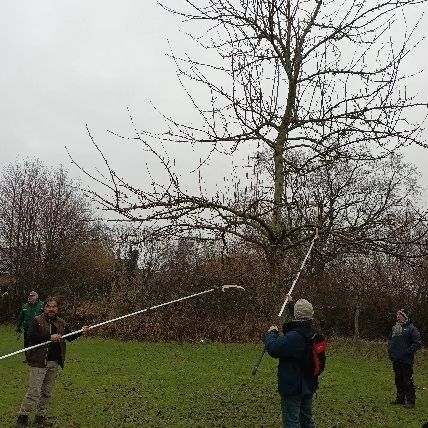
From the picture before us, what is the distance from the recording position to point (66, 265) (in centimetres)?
2969

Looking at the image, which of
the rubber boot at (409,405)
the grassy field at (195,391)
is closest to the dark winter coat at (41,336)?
the grassy field at (195,391)

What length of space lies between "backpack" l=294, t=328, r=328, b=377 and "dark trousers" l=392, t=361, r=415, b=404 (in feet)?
16.3

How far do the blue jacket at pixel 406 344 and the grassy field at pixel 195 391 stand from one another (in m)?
0.86

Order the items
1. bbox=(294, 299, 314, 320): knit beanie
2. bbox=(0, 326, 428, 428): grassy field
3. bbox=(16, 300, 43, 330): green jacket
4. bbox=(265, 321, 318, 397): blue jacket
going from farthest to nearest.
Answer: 1. bbox=(16, 300, 43, 330): green jacket
2. bbox=(0, 326, 428, 428): grassy field
3. bbox=(294, 299, 314, 320): knit beanie
4. bbox=(265, 321, 318, 397): blue jacket

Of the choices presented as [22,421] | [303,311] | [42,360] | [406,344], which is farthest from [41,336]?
[406,344]

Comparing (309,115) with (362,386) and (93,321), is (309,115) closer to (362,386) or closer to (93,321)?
(362,386)

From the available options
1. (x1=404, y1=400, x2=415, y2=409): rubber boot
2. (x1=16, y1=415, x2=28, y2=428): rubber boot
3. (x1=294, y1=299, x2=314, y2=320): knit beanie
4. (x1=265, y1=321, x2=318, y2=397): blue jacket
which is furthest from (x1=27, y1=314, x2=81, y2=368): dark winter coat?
(x1=404, y1=400, x2=415, y2=409): rubber boot

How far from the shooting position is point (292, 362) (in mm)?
5656

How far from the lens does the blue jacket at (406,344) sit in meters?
9.95

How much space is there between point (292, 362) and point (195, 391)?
5.41m

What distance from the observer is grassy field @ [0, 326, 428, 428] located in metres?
8.42

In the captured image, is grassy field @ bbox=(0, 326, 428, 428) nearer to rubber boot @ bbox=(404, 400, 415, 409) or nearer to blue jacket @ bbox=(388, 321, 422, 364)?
rubber boot @ bbox=(404, 400, 415, 409)

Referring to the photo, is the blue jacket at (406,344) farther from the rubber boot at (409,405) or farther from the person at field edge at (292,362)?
the person at field edge at (292,362)

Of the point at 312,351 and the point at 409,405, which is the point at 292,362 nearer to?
the point at 312,351
